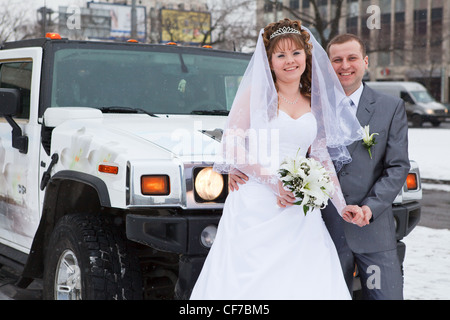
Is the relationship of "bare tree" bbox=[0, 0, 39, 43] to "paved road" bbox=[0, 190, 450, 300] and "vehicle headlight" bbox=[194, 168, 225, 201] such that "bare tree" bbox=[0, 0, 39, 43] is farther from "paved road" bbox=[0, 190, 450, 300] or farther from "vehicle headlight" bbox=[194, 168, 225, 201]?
"vehicle headlight" bbox=[194, 168, 225, 201]

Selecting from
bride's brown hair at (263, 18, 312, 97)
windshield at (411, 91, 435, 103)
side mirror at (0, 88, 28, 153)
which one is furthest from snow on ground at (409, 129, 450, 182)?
bride's brown hair at (263, 18, 312, 97)

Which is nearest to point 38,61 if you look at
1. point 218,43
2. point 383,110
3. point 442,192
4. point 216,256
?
point 216,256

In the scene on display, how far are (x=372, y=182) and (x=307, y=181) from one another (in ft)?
1.46

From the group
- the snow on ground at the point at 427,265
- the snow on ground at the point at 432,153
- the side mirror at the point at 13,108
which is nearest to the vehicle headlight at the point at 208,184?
the side mirror at the point at 13,108

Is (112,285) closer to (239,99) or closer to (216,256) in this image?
(216,256)

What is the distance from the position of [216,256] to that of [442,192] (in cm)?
917

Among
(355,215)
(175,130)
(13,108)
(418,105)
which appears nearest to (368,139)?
(355,215)

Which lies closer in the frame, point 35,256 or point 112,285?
point 112,285

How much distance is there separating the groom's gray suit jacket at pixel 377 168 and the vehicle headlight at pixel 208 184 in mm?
677

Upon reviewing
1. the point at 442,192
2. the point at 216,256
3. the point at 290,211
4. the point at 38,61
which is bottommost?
the point at 442,192

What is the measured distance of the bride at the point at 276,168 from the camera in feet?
10.3

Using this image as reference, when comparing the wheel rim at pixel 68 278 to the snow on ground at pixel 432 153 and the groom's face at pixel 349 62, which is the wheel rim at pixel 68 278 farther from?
the snow on ground at pixel 432 153

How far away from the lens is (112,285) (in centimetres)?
352

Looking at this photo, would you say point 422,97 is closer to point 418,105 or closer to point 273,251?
point 418,105
